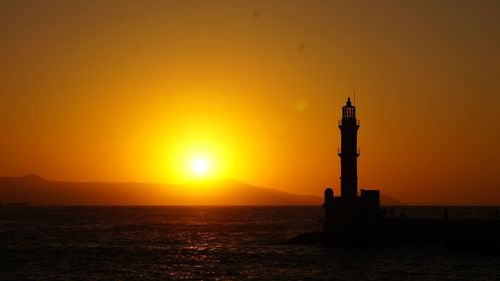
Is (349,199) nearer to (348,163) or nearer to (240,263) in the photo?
(348,163)

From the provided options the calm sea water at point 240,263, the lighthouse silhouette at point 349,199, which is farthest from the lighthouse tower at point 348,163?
the calm sea water at point 240,263

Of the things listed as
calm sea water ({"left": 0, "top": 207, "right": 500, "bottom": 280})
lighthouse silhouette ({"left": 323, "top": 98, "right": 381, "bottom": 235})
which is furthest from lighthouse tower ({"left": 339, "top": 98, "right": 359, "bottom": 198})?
calm sea water ({"left": 0, "top": 207, "right": 500, "bottom": 280})

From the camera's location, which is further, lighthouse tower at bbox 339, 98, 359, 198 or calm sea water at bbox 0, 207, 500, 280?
lighthouse tower at bbox 339, 98, 359, 198

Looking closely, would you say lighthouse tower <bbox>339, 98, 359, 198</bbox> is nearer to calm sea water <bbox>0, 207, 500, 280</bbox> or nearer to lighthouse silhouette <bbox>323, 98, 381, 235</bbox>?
lighthouse silhouette <bbox>323, 98, 381, 235</bbox>

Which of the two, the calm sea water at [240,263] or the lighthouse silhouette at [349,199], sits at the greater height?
the lighthouse silhouette at [349,199]

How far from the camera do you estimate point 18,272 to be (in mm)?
58312

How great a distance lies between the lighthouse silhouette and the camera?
69.6 m

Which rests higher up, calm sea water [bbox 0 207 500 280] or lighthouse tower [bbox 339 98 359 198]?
lighthouse tower [bbox 339 98 359 198]

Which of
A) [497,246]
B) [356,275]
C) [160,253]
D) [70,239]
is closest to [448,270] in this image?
[356,275]

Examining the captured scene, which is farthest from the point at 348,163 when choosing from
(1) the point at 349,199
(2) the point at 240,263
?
(2) the point at 240,263

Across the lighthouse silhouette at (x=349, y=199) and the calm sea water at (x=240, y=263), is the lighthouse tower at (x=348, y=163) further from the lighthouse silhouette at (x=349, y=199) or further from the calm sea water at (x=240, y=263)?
the calm sea water at (x=240, y=263)

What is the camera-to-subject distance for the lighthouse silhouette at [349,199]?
2739 inches

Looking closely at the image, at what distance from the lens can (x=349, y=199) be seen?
69688 mm

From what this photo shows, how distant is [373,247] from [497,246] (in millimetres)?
11787
